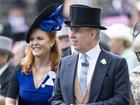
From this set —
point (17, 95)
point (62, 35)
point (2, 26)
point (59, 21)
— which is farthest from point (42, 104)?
point (2, 26)

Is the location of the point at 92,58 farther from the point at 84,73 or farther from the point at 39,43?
the point at 39,43

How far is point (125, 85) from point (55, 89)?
88cm

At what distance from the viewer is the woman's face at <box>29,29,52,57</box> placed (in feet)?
37.1

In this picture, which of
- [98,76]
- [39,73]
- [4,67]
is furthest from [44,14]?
[4,67]

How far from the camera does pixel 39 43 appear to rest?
11.3 metres

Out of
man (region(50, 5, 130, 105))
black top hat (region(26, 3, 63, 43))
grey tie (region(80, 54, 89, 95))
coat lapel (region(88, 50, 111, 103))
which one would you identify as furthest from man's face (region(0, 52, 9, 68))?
coat lapel (region(88, 50, 111, 103))

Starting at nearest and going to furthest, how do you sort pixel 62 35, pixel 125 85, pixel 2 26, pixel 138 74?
pixel 125 85, pixel 138 74, pixel 62 35, pixel 2 26

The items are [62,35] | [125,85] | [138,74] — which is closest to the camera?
[125,85]

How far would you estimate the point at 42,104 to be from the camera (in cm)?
1125

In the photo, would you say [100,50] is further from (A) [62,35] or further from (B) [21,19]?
(B) [21,19]

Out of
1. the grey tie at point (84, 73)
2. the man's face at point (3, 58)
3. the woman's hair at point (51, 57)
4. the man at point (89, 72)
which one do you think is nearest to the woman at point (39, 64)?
the woman's hair at point (51, 57)

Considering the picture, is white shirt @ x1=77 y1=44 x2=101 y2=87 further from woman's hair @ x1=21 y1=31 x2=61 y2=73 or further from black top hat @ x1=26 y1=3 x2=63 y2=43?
black top hat @ x1=26 y1=3 x2=63 y2=43

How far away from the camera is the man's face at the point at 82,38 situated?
409 inches

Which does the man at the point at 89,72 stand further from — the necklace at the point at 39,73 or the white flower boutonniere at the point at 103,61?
the necklace at the point at 39,73
